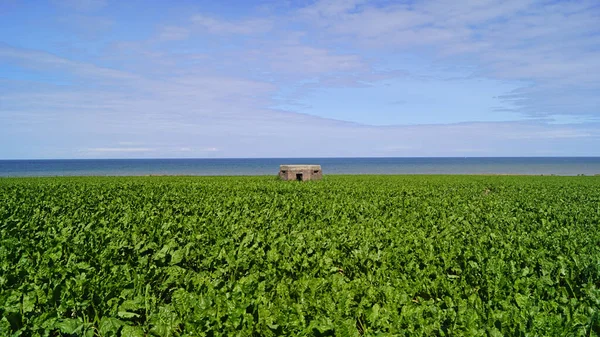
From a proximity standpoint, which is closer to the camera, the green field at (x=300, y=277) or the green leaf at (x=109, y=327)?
the green leaf at (x=109, y=327)

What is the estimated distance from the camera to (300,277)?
6301mm

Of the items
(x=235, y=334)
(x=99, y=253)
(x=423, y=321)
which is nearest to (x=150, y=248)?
(x=99, y=253)

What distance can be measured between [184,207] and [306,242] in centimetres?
716

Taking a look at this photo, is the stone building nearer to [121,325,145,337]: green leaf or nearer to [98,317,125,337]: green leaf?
[98,317,125,337]: green leaf

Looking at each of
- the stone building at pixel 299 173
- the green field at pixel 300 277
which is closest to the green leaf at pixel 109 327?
the green field at pixel 300 277

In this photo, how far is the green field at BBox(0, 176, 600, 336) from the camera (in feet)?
13.5

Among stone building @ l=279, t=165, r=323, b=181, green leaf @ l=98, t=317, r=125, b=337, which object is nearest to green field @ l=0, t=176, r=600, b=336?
green leaf @ l=98, t=317, r=125, b=337

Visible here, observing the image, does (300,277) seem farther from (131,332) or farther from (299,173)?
(299,173)

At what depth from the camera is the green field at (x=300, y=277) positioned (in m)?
4.13

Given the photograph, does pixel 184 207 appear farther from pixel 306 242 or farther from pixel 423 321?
pixel 423 321

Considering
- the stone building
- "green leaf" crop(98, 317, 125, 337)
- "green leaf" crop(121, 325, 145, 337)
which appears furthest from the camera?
the stone building

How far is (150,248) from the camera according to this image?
811cm

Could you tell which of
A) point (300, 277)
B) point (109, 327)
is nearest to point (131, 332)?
point (109, 327)

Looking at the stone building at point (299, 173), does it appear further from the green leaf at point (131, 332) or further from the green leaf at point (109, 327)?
the green leaf at point (131, 332)
